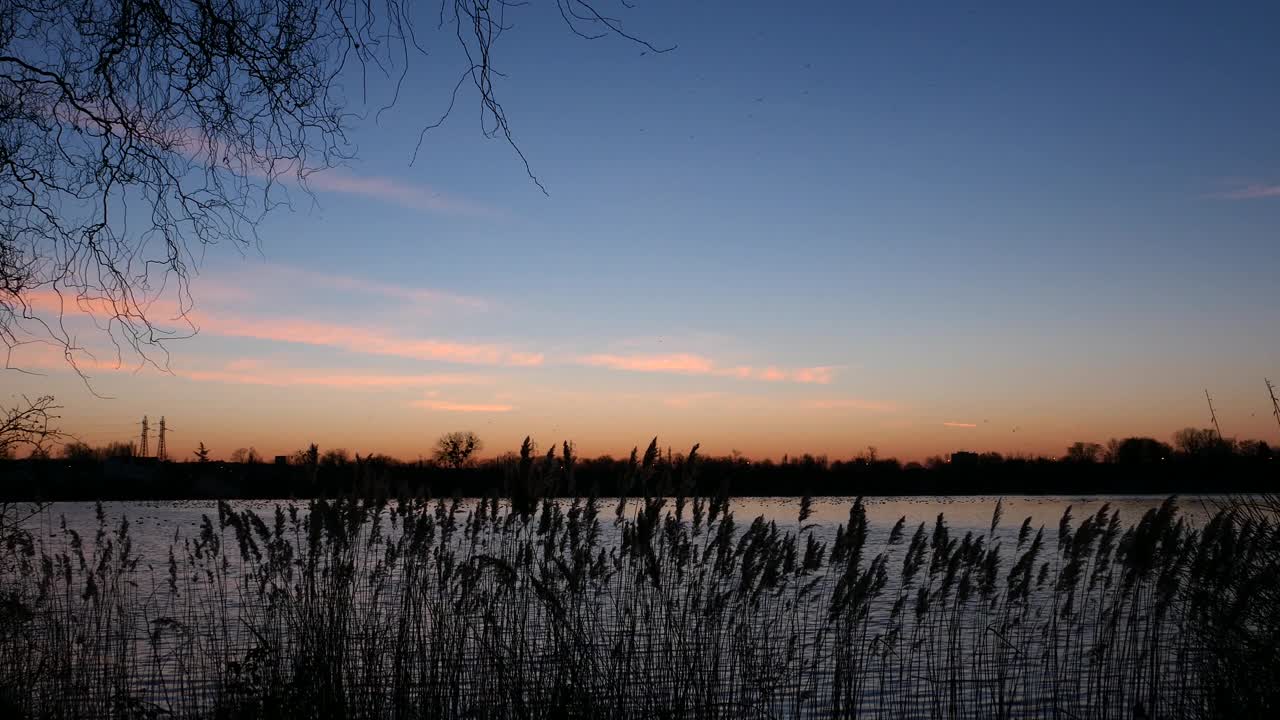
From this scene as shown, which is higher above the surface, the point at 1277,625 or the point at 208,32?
the point at 208,32

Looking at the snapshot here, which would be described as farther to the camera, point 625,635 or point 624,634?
point 625,635

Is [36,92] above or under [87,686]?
above

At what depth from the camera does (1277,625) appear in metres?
5.97

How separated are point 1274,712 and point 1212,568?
1773mm

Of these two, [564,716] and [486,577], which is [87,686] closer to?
[486,577]

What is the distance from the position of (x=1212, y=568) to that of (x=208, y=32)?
7.51 metres

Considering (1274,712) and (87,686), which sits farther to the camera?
(87,686)

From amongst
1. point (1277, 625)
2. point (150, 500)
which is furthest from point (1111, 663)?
point (150, 500)

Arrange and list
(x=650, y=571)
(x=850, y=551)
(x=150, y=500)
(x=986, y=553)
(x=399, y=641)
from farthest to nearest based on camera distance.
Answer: (x=150, y=500), (x=986, y=553), (x=850, y=551), (x=399, y=641), (x=650, y=571)

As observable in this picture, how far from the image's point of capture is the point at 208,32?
3789 millimetres

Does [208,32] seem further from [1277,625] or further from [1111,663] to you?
[1111,663]

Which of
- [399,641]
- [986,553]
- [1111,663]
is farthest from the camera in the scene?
[986,553]

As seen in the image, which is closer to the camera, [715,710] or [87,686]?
[715,710]

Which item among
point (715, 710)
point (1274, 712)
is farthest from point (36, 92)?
point (1274, 712)
